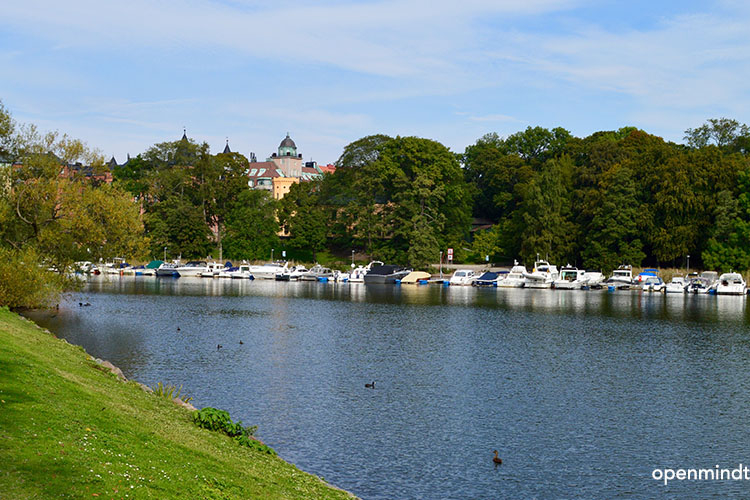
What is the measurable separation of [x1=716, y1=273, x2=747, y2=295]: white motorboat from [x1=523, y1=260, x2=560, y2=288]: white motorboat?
66.1 feet

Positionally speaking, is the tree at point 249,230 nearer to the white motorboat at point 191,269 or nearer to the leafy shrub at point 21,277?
the white motorboat at point 191,269

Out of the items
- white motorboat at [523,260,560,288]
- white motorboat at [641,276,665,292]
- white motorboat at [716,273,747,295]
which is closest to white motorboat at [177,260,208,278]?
white motorboat at [523,260,560,288]

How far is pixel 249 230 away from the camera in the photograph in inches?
4875

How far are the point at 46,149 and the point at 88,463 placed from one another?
126 feet

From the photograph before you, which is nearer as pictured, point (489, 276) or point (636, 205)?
point (636, 205)

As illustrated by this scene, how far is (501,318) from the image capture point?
55.7 meters

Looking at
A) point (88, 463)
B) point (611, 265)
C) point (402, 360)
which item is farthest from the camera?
point (611, 265)

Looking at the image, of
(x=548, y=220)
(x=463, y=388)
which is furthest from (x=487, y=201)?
(x=463, y=388)

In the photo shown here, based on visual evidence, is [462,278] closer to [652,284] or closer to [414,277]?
[414,277]

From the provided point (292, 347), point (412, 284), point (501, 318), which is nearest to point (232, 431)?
point (292, 347)

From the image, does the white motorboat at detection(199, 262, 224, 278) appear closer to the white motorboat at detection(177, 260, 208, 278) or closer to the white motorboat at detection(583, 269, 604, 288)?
the white motorboat at detection(177, 260, 208, 278)

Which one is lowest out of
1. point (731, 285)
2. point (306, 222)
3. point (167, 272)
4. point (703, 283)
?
point (731, 285)

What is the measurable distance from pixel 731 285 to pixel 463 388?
70295 mm

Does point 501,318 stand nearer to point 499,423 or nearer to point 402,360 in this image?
point 402,360
